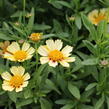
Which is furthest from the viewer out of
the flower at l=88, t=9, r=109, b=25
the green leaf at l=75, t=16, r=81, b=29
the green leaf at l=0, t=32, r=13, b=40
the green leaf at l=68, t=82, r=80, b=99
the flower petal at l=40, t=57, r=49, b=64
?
the flower at l=88, t=9, r=109, b=25

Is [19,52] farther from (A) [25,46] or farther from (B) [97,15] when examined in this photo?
(B) [97,15]

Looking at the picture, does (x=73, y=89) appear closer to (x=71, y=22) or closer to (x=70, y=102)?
(x=70, y=102)

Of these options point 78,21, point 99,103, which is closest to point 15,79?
point 99,103

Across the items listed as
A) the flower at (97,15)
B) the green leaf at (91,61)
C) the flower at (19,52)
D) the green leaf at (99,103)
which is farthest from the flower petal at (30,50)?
the flower at (97,15)

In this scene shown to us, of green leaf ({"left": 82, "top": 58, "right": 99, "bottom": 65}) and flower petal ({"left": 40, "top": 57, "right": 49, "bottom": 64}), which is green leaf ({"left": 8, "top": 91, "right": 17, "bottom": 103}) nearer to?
flower petal ({"left": 40, "top": 57, "right": 49, "bottom": 64})

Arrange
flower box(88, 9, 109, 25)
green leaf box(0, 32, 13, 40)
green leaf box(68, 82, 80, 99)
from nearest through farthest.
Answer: green leaf box(68, 82, 80, 99), green leaf box(0, 32, 13, 40), flower box(88, 9, 109, 25)

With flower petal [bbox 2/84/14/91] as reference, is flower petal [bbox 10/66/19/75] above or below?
above

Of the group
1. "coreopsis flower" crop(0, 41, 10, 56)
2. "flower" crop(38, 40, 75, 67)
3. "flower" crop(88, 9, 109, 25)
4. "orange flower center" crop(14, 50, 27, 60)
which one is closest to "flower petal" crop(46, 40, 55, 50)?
"flower" crop(38, 40, 75, 67)
